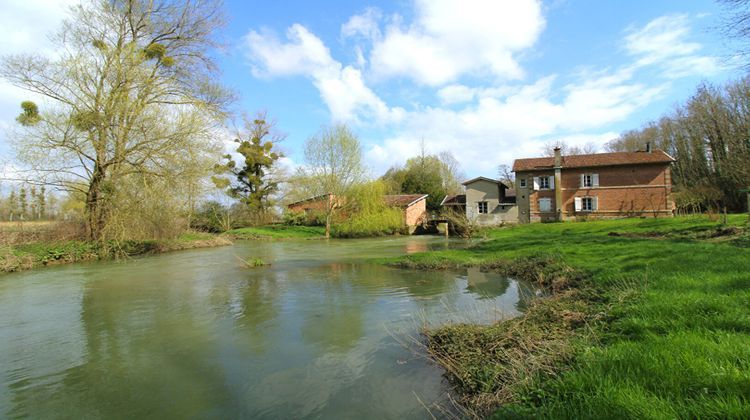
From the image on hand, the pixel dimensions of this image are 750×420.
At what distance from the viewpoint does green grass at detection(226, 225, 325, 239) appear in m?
36.7

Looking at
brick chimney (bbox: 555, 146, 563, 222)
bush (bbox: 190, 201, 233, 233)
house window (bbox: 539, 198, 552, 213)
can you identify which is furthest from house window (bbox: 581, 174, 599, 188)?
bush (bbox: 190, 201, 233, 233)

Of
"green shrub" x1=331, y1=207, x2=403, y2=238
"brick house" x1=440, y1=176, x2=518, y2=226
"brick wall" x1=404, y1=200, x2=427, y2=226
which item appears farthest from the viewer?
"brick wall" x1=404, y1=200, x2=427, y2=226

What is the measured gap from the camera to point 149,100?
19.9m

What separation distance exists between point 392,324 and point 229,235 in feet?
107

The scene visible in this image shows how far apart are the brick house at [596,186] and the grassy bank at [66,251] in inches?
1218

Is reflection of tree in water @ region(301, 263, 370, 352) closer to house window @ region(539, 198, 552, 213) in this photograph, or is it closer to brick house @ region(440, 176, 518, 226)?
brick house @ region(440, 176, 518, 226)


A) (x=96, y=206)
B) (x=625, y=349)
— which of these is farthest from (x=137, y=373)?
(x=96, y=206)

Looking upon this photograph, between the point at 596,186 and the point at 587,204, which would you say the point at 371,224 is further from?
the point at 596,186

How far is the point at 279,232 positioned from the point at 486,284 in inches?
1208

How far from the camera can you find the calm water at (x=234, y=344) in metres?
4.61

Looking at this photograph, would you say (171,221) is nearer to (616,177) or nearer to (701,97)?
(616,177)

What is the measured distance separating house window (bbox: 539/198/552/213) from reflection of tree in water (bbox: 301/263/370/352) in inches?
1097

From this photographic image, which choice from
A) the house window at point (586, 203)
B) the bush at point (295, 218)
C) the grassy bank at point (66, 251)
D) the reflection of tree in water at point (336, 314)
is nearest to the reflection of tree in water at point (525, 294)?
the reflection of tree in water at point (336, 314)

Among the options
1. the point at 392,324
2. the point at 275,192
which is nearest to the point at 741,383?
the point at 392,324
